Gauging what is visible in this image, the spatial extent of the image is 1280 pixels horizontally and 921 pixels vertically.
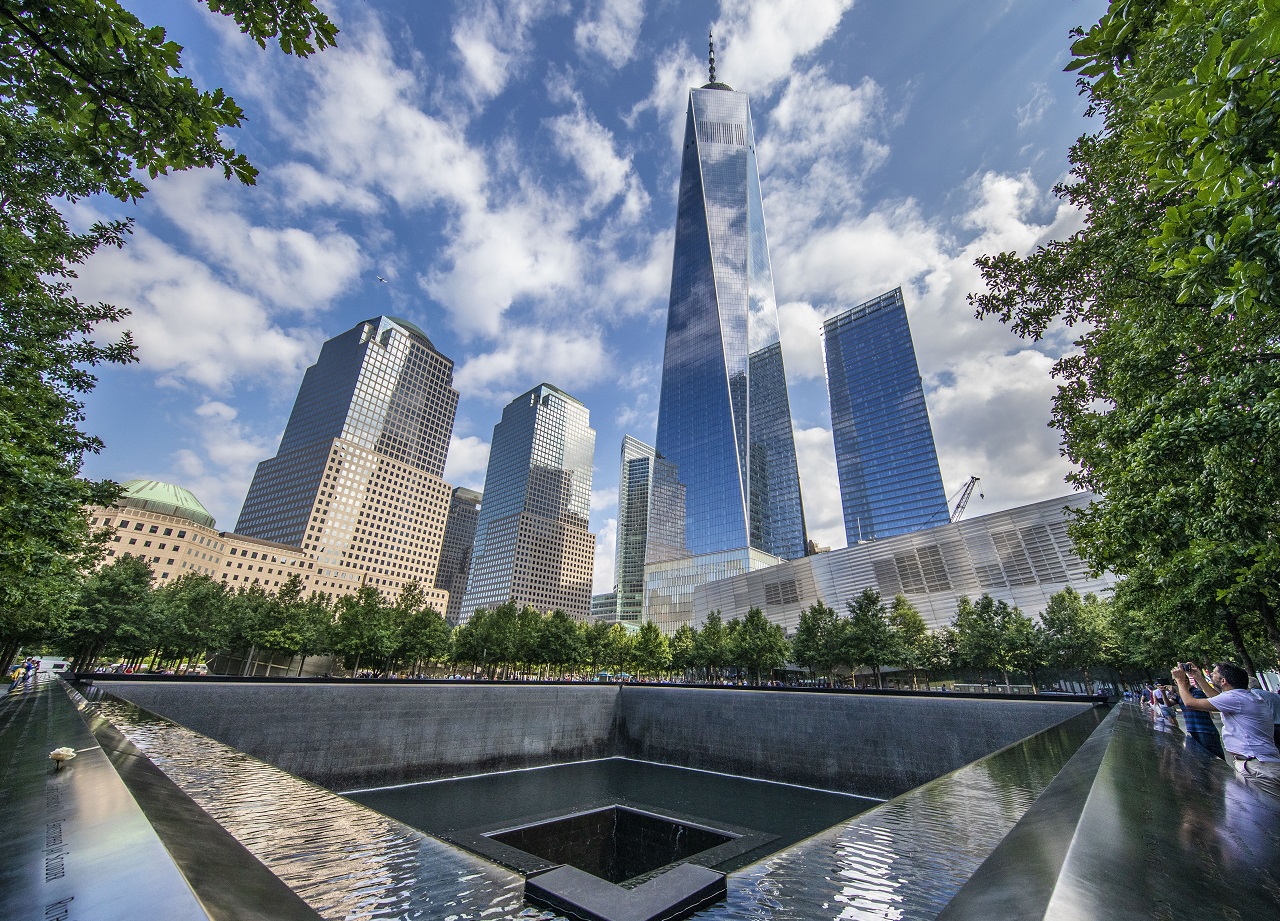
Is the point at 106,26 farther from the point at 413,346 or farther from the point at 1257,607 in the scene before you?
the point at 413,346

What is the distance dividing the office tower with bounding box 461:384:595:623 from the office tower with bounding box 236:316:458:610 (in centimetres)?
2815

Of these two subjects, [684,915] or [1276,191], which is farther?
[1276,191]

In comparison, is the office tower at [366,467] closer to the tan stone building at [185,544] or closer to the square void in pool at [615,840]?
the tan stone building at [185,544]

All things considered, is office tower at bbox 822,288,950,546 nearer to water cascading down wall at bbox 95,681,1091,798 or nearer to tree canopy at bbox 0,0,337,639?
water cascading down wall at bbox 95,681,1091,798

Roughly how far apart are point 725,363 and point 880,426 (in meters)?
39.7

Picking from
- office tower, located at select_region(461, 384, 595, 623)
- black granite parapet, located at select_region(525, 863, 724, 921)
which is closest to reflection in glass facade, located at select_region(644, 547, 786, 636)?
office tower, located at select_region(461, 384, 595, 623)

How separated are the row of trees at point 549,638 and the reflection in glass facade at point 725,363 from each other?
57460 millimetres

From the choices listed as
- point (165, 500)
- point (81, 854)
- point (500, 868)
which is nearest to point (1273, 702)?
point (500, 868)

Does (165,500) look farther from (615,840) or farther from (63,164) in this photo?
(615,840)

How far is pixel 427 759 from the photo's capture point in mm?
24375

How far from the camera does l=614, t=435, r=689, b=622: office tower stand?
13025 centimetres

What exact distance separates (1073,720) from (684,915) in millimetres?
20411

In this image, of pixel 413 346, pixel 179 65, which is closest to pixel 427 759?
pixel 179 65

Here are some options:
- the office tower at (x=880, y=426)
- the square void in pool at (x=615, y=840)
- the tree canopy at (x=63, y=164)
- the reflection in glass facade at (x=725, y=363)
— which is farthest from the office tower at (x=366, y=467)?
the square void in pool at (x=615, y=840)
